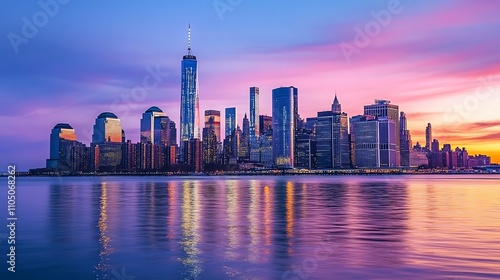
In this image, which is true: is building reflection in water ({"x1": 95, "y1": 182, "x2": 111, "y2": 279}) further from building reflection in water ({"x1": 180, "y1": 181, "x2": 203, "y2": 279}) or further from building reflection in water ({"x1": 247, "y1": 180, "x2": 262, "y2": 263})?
building reflection in water ({"x1": 247, "y1": 180, "x2": 262, "y2": 263})

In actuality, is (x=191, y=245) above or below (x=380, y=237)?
above

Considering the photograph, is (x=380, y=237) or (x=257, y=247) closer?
(x=257, y=247)

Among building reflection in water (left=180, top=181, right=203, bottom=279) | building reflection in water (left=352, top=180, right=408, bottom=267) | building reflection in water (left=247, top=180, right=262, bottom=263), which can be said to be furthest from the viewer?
building reflection in water (left=247, top=180, right=262, bottom=263)

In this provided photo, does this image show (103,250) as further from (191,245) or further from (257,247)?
(257,247)

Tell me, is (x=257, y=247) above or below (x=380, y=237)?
above

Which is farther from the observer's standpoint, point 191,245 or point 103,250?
point 191,245

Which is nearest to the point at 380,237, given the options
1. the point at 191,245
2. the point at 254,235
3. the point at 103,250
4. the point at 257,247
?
the point at 254,235

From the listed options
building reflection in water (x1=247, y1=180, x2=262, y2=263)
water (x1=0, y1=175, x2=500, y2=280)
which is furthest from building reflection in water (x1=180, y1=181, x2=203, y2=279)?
building reflection in water (x1=247, y1=180, x2=262, y2=263)

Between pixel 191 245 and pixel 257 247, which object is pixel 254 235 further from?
pixel 191 245

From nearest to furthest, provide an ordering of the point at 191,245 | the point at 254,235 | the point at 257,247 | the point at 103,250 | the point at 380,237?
the point at 103,250 < the point at 257,247 < the point at 191,245 < the point at 380,237 < the point at 254,235

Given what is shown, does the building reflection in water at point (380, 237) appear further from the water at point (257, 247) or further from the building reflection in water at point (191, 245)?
the building reflection in water at point (191, 245)

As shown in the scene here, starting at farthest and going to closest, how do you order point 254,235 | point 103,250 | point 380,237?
point 254,235 → point 380,237 → point 103,250

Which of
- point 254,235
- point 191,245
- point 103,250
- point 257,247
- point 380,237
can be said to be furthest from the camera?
point 254,235

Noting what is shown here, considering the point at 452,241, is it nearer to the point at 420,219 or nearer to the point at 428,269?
the point at 428,269
